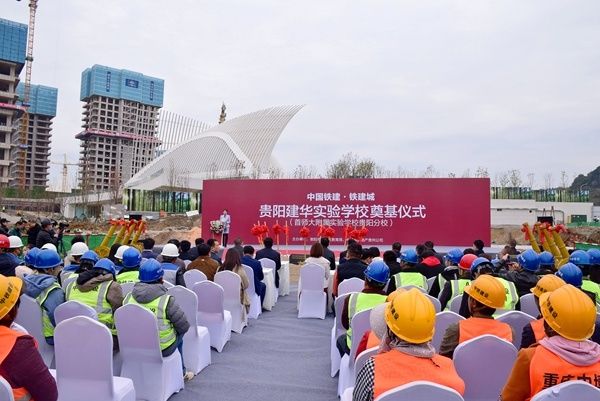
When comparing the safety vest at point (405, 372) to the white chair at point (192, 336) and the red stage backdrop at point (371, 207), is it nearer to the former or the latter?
the white chair at point (192, 336)

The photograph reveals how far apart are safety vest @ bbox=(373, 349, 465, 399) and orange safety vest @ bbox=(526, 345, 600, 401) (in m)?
0.28

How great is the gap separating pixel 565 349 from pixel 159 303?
234cm

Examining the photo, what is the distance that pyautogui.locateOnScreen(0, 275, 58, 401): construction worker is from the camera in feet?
5.47

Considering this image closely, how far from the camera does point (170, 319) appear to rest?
3094 mm

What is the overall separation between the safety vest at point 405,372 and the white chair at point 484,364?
2.07 feet

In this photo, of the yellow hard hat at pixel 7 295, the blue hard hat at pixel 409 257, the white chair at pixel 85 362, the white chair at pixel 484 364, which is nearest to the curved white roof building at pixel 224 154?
the blue hard hat at pixel 409 257

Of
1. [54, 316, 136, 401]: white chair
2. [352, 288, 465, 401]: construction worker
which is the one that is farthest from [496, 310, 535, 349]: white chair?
[54, 316, 136, 401]: white chair

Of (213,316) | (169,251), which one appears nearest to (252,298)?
(169,251)

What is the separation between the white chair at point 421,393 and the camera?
1.46 m

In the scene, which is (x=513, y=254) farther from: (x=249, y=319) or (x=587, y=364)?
(x=587, y=364)

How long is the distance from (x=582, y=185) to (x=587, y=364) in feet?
218

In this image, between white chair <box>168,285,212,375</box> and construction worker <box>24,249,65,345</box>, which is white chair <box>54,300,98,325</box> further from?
white chair <box>168,285,212,375</box>

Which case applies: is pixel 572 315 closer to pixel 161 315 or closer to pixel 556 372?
pixel 556 372

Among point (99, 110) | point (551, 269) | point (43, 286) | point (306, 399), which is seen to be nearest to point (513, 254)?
point (551, 269)
